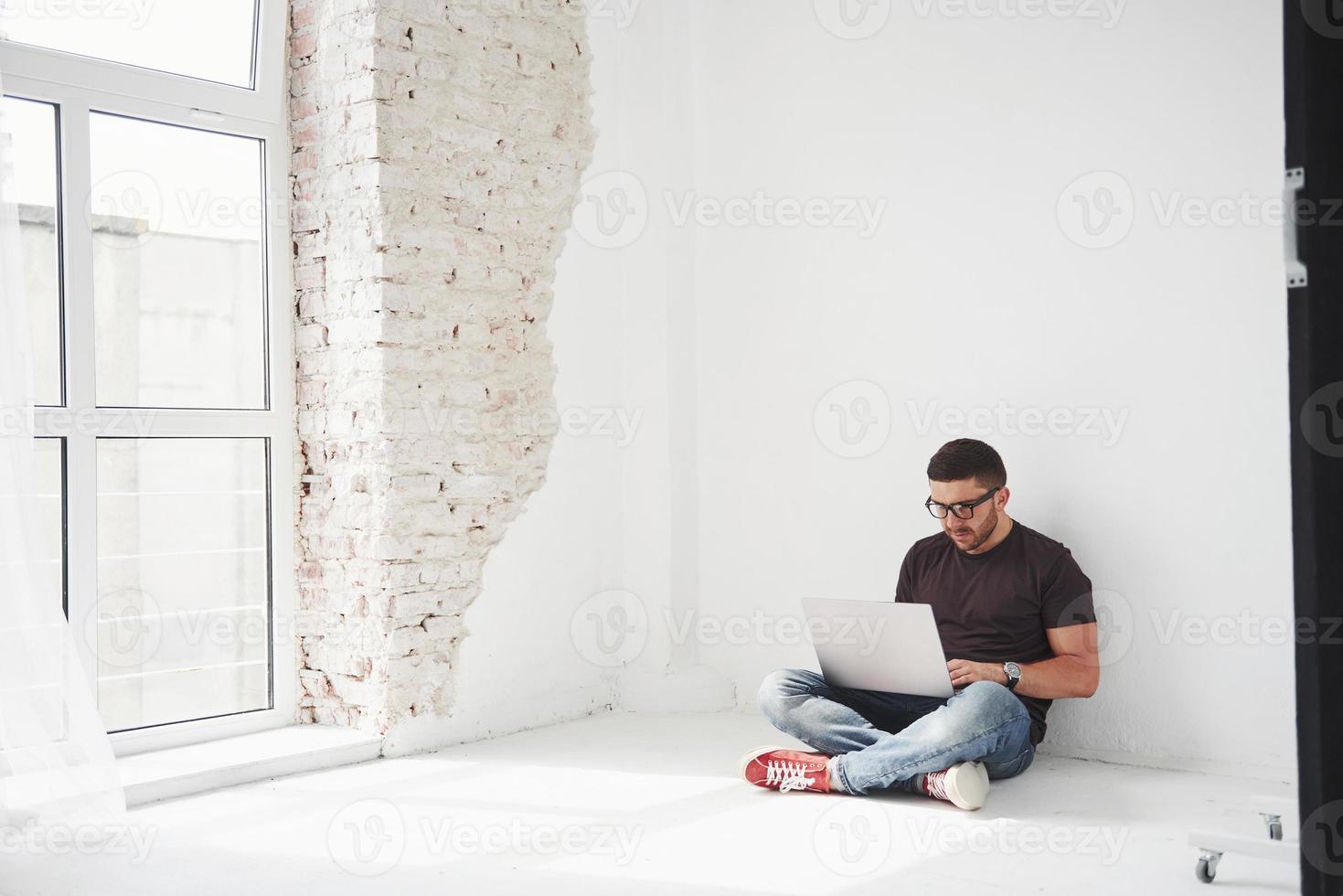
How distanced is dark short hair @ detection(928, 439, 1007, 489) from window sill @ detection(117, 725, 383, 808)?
175 cm

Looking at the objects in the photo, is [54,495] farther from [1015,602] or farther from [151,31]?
[1015,602]

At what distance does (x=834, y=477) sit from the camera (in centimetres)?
→ 379

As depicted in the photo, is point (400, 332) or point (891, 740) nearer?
point (891, 740)

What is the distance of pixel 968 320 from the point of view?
11.4 feet

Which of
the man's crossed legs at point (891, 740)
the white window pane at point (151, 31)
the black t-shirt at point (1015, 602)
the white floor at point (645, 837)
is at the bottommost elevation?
the white floor at point (645, 837)

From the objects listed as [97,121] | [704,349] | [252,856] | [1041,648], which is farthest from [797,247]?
[252,856]

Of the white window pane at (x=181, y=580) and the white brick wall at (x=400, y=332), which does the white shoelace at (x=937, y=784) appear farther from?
the white window pane at (x=181, y=580)

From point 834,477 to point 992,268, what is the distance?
828 mm

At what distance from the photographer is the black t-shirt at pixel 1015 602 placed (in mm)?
3057

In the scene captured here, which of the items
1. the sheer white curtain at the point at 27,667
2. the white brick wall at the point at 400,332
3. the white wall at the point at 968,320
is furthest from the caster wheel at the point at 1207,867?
the sheer white curtain at the point at 27,667

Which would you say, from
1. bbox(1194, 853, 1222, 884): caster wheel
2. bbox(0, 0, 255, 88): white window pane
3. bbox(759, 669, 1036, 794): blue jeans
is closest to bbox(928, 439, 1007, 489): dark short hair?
bbox(759, 669, 1036, 794): blue jeans

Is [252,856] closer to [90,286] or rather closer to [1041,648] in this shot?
[90,286]

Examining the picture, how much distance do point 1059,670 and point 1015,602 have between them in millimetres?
206

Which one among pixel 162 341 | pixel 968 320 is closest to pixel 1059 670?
pixel 968 320
